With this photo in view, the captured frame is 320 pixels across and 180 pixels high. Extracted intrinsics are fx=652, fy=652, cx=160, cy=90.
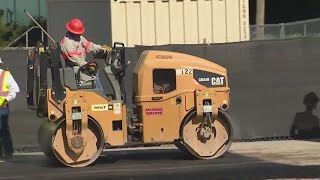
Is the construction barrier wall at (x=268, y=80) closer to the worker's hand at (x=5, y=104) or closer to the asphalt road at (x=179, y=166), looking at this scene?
the asphalt road at (x=179, y=166)

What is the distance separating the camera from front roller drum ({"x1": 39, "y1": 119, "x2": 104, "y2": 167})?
373 inches

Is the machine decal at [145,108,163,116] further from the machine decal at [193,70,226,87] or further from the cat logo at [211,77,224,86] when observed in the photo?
the cat logo at [211,77,224,86]

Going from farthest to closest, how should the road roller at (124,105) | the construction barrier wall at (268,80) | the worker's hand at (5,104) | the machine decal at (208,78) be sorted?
1. the construction barrier wall at (268,80)
2. the worker's hand at (5,104)
3. the machine decal at (208,78)
4. the road roller at (124,105)

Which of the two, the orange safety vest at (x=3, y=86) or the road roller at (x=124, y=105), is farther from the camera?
the orange safety vest at (x=3, y=86)

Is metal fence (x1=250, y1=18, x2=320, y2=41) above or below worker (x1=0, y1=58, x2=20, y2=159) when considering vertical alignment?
above

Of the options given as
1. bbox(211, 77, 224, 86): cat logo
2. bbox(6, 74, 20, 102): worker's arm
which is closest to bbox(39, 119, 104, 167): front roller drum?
bbox(6, 74, 20, 102): worker's arm

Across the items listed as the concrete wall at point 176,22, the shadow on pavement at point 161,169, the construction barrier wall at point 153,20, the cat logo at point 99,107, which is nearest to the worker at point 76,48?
the cat logo at point 99,107

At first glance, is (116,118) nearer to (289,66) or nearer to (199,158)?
(199,158)

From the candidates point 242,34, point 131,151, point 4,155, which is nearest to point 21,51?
point 4,155

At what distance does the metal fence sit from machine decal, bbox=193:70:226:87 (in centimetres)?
358

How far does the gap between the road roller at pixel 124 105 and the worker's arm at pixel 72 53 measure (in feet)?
0.50

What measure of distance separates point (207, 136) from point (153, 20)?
5665 millimetres

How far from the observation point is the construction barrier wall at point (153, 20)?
579 inches

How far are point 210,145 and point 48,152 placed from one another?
245 cm
